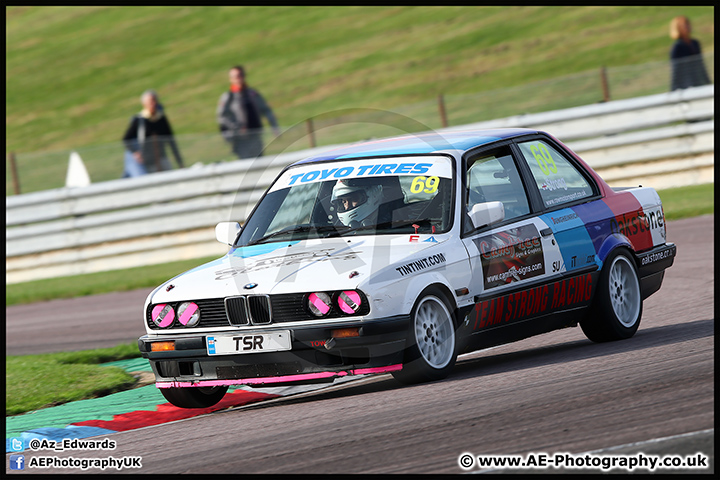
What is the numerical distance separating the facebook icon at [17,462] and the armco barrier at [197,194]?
34.7 feet

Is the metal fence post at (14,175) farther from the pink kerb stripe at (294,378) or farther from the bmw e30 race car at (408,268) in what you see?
the pink kerb stripe at (294,378)

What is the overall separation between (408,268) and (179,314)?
4.71ft

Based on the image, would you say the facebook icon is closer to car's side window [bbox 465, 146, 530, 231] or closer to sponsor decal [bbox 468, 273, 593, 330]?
sponsor decal [bbox 468, 273, 593, 330]

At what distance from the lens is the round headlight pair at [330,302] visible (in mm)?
6137

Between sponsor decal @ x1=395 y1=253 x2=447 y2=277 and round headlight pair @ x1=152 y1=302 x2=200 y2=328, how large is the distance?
4.15 ft

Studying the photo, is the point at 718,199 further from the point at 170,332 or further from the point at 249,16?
the point at 249,16

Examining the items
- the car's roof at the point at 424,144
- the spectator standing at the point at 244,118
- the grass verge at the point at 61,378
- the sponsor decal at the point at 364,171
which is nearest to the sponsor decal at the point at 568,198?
the car's roof at the point at 424,144

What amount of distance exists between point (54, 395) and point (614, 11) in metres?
25.3

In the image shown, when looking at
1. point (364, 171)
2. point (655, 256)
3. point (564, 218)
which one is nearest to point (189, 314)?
point (364, 171)

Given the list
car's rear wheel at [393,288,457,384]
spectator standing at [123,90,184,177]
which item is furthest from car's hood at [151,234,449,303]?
spectator standing at [123,90,184,177]

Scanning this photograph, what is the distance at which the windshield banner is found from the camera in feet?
23.7

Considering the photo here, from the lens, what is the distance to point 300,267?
21.0 feet

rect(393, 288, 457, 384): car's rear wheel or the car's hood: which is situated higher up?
the car's hood

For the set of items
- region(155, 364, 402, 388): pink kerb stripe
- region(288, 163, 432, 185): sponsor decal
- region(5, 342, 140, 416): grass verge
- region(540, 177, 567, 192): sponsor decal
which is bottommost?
region(5, 342, 140, 416): grass verge
